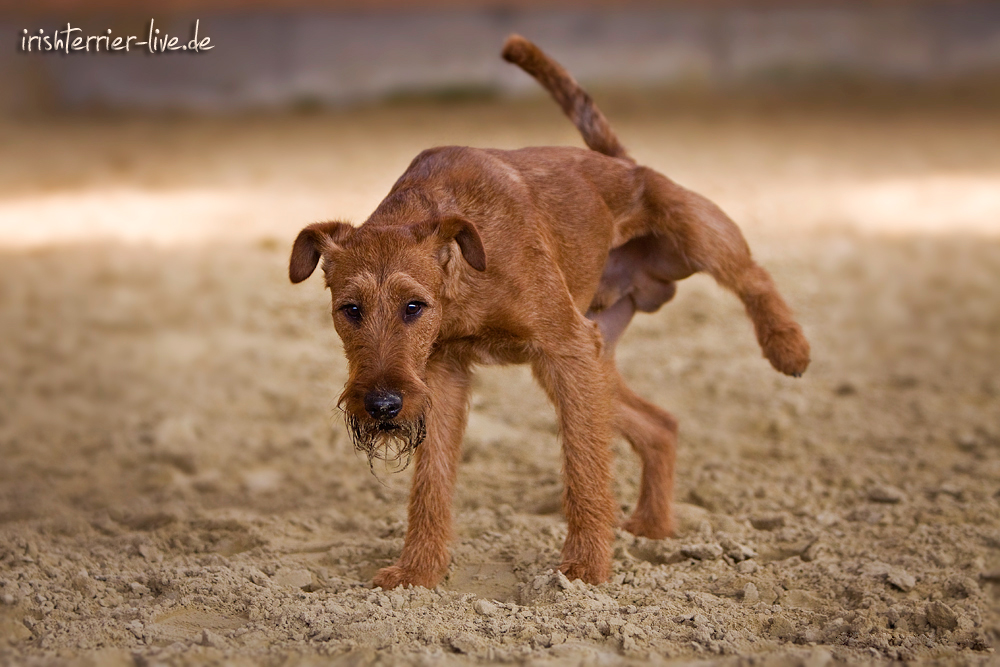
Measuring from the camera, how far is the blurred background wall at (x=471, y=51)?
14.6m

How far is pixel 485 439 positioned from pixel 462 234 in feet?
8.63

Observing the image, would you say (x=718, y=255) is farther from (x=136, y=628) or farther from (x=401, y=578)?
(x=136, y=628)

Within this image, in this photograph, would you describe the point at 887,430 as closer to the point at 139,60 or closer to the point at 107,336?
the point at 107,336

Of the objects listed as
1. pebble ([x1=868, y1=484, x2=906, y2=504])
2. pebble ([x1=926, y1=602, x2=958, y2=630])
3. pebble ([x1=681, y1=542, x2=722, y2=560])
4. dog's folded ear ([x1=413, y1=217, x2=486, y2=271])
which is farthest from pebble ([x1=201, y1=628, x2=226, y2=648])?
pebble ([x1=868, y1=484, x2=906, y2=504])

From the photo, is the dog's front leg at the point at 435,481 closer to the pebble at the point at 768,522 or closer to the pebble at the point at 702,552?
the pebble at the point at 702,552

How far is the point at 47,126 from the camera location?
14039 mm

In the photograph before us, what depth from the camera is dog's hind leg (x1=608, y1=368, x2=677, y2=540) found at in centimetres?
479

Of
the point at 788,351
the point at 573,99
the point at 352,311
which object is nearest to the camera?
the point at 352,311

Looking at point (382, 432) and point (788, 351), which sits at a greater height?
point (788, 351)

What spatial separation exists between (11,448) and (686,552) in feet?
13.6

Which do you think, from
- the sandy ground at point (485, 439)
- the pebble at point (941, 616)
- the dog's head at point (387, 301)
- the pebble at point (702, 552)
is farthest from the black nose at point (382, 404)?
the pebble at point (941, 616)

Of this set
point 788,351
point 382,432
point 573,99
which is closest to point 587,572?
point 382,432

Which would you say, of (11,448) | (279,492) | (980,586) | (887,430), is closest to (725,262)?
(980,586)

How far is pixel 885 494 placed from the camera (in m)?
5.21
